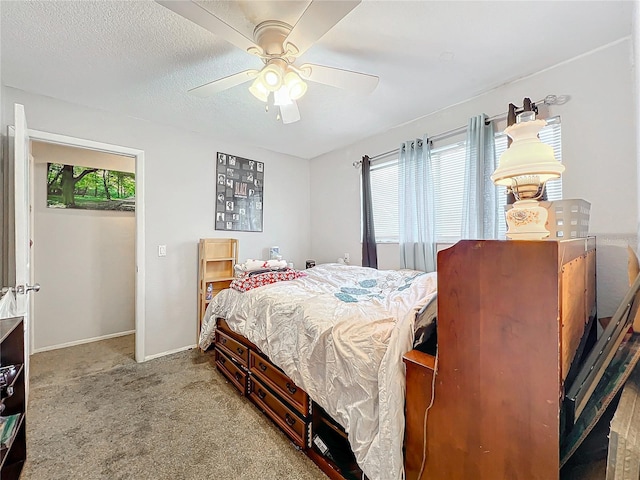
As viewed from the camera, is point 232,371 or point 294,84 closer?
point 294,84

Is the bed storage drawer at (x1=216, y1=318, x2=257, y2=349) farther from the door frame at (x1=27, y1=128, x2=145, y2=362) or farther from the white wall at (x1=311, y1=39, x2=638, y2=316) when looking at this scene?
the white wall at (x1=311, y1=39, x2=638, y2=316)

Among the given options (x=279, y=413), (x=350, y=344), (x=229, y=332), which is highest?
(x=350, y=344)

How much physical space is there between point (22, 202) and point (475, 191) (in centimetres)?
335

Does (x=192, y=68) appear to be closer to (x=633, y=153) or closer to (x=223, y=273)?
(x=223, y=273)

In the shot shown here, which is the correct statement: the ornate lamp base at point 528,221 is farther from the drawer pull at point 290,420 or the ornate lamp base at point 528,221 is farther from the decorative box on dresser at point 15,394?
the decorative box on dresser at point 15,394

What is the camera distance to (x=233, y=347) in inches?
90.0

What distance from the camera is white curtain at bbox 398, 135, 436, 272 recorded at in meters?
2.66

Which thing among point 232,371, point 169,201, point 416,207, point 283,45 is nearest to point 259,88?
point 283,45

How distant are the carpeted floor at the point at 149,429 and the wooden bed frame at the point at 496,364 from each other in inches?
34.0

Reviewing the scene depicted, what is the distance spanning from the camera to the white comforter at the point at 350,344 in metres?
1.07

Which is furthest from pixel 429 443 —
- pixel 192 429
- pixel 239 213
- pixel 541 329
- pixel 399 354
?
pixel 239 213

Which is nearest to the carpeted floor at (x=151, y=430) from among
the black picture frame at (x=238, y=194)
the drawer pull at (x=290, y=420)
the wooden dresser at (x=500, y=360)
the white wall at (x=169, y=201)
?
the drawer pull at (x=290, y=420)

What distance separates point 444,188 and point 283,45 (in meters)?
1.92

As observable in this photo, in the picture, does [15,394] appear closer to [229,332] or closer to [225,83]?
[229,332]
